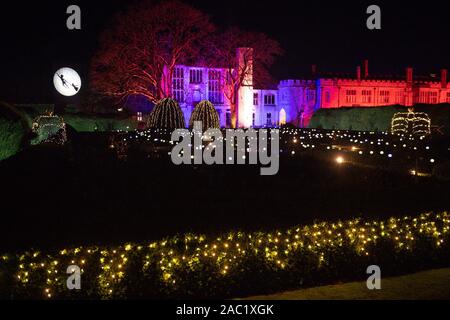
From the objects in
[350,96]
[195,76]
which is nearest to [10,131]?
[195,76]

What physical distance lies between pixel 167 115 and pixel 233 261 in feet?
62.2

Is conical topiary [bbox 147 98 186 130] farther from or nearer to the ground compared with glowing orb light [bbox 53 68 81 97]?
nearer to the ground

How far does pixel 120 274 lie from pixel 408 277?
3772 millimetres

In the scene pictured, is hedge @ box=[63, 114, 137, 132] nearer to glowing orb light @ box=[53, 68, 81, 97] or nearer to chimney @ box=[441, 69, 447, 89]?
glowing orb light @ box=[53, 68, 81, 97]

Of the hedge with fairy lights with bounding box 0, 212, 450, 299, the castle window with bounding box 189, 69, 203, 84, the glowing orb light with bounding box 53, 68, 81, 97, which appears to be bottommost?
the hedge with fairy lights with bounding box 0, 212, 450, 299

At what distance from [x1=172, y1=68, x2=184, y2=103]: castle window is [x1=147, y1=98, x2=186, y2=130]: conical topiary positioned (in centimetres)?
1766

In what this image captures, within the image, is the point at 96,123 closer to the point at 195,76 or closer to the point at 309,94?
the point at 195,76

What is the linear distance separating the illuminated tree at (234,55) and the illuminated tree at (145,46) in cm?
276

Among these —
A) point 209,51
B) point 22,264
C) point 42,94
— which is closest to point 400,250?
point 22,264

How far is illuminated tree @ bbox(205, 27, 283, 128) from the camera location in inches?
1439

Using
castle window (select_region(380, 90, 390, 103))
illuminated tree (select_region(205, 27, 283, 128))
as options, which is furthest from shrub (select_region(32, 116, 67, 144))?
castle window (select_region(380, 90, 390, 103))

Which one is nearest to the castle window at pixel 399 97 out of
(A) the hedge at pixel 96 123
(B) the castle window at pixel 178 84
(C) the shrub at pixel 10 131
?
(B) the castle window at pixel 178 84

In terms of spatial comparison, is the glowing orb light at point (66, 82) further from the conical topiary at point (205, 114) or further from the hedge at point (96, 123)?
Result: the hedge at point (96, 123)
